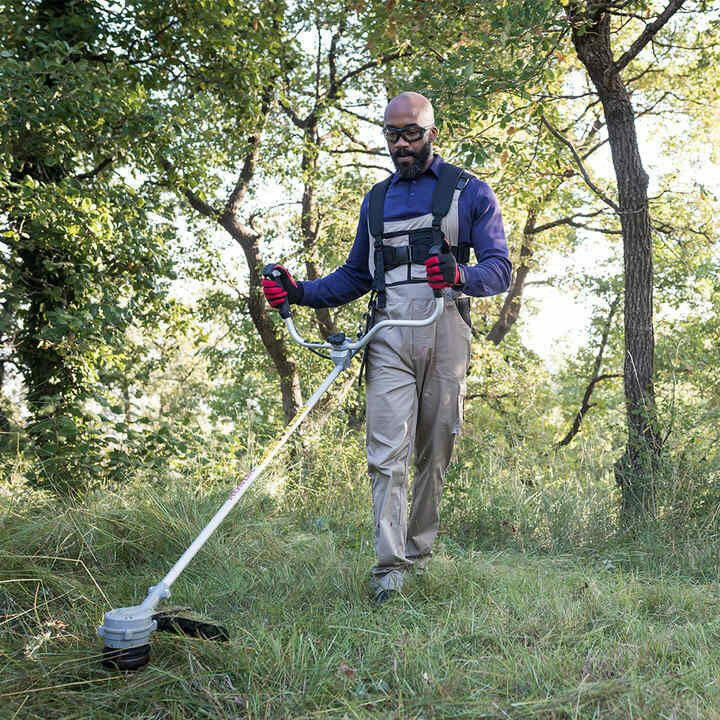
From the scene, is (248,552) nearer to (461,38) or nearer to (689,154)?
(461,38)

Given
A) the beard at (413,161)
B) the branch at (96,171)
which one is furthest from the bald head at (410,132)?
the branch at (96,171)

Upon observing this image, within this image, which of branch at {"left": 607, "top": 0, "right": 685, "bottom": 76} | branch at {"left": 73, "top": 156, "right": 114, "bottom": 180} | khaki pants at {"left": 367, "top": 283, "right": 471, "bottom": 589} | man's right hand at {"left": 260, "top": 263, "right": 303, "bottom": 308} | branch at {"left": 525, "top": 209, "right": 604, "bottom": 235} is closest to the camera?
khaki pants at {"left": 367, "top": 283, "right": 471, "bottom": 589}

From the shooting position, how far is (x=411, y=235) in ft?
11.8

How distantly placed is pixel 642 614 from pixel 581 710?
111 cm

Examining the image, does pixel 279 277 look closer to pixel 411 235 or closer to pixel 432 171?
pixel 411 235

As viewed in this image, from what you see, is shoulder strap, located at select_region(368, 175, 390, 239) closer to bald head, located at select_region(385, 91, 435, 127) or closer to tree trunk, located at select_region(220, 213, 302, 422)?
bald head, located at select_region(385, 91, 435, 127)

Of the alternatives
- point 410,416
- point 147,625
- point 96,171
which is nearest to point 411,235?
point 410,416

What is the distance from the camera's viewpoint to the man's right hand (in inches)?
143

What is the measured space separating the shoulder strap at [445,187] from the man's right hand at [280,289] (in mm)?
719

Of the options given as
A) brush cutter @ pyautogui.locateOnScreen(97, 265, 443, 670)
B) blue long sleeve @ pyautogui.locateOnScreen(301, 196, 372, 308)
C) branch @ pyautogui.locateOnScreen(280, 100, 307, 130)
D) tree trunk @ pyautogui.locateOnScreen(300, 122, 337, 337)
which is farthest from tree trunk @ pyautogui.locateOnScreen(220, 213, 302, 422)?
brush cutter @ pyautogui.locateOnScreen(97, 265, 443, 670)

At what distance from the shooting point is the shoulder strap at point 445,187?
3.56 m

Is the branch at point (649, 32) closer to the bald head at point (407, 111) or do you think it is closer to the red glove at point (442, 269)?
the bald head at point (407, 111)

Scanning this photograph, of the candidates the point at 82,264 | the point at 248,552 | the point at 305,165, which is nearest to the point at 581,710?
the point at 248,552

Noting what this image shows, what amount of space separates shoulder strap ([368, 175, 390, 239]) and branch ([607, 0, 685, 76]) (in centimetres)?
358
